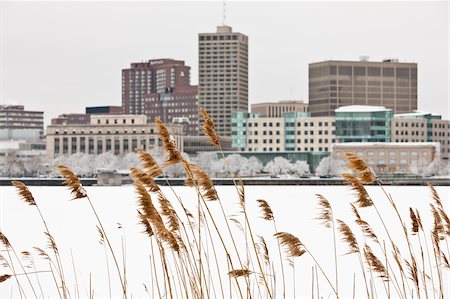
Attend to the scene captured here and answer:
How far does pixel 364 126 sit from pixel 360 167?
155 metres

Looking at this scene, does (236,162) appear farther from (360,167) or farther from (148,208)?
(148,208)

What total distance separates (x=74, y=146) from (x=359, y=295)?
516 ft

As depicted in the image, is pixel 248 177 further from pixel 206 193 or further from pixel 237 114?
pixel 206 193

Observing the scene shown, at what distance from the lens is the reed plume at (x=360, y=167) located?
5.17m

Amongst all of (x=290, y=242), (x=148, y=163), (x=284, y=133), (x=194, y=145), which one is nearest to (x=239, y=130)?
(x=284, y=133)

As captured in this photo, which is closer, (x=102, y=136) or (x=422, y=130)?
(x=422, y=130)

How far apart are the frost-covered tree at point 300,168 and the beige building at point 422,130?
17.7 metres

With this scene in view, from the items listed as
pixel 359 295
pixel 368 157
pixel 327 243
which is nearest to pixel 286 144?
pixel 368 157

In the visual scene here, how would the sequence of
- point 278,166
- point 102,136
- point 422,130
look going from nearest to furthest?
point 278,166 < point 422,130 < point 102,136

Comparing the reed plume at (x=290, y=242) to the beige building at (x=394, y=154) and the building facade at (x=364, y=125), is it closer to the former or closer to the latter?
the beige building at (x=394, y=154)

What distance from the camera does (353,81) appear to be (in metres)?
197

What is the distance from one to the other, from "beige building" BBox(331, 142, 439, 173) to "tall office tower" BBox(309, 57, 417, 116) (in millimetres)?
44878

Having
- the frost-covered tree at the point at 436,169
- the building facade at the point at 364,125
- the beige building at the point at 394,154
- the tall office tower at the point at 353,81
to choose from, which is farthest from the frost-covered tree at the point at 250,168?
the tall office tower at the point at 353,81

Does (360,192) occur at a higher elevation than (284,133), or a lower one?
higher
